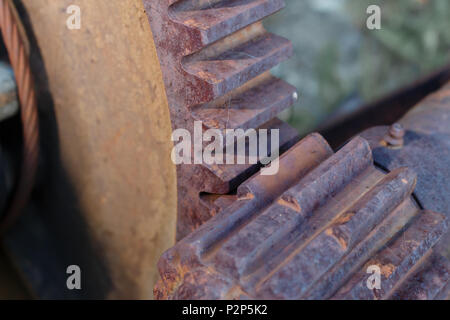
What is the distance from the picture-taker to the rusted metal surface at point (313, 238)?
88 cm

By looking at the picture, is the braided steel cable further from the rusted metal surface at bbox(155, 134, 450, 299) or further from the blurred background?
the blurred background

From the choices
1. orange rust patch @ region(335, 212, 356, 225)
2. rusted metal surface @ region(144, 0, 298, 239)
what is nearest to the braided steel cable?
rusted metal surface @ region(144, 0, 298, 239)

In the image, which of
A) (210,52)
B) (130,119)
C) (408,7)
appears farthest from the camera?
(408,7)

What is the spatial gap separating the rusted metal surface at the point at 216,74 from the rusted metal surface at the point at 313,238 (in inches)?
3.7

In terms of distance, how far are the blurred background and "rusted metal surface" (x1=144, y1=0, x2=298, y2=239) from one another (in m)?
2.31

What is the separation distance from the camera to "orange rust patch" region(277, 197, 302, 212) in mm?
973

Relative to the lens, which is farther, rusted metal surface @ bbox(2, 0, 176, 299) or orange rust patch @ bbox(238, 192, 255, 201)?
rusted metal surface @ bbox(2, 0, 176, 299)

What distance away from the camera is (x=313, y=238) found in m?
0.93

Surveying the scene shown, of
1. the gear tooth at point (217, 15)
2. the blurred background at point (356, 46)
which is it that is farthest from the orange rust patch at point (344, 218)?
the blurred background at point (356, 46)

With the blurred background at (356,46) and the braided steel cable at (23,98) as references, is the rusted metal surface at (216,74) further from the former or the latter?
the blurred background at (356,46)
